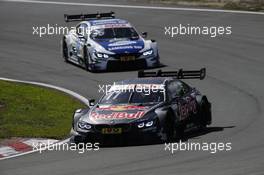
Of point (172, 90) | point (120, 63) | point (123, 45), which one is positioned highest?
point (172, 90)

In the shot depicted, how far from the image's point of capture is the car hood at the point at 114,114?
1839cm

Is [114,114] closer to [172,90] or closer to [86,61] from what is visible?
[172,90]

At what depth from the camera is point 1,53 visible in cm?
3338

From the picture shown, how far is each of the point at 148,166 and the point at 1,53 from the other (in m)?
18.5

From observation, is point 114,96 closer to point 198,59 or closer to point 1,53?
point 198,59
